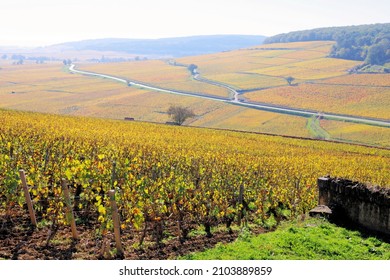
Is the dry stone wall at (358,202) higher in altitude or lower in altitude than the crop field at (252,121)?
higher

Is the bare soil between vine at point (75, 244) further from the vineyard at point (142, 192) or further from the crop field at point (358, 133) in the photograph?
the crop field at point (358, 133)

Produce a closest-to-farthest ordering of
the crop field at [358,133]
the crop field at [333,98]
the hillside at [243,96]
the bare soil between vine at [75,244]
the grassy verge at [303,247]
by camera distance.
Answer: the bare soil between vine at [75,244] → the grassy verge at [303,247] → the crop field at [358,133] → the hillside at [243,96] → the crop field at [333,98]

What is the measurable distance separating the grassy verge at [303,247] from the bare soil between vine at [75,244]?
0.96m

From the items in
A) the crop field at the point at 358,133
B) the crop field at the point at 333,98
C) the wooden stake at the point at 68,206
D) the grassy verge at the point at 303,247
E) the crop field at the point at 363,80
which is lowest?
the crop field at the point at 358,133

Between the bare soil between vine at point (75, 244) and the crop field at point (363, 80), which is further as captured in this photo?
the crop field at point (363, 80)

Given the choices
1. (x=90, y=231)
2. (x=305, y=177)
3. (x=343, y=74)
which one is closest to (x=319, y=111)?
(x=343, y=74)

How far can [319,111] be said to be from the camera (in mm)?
105812

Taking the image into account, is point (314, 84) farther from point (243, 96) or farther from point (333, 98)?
point (243, 96)

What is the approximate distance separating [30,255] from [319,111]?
100m

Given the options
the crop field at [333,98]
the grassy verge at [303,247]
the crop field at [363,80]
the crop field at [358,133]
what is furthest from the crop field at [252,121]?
the grassy verge at [303,247]

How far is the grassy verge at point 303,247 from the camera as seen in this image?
1225cm

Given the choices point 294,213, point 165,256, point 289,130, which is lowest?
point 289,130
